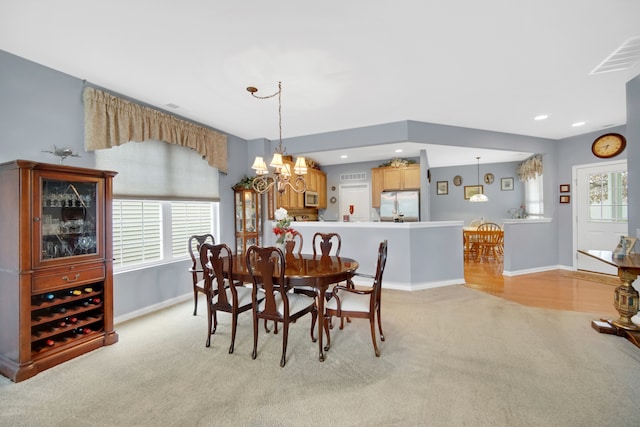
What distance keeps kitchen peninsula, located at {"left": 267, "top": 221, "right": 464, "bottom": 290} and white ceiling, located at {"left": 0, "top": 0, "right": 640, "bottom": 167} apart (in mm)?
1753

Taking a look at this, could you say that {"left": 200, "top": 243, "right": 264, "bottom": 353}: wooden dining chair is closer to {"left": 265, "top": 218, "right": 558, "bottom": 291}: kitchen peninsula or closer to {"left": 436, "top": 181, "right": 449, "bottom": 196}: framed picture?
{"left": 265, "top": 218, "right": 558, "bottom": 291}: kitchen peninsula

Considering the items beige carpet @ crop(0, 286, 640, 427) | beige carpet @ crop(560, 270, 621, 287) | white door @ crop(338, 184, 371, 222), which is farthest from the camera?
white door @ crop(338, 184, 371, 222)

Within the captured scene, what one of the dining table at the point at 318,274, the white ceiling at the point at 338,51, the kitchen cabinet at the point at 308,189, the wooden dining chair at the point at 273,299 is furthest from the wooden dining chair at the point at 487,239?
the wooden dining chair at the point at 273,299

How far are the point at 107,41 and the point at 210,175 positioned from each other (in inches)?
89.2

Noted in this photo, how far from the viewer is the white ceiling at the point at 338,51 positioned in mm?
1921

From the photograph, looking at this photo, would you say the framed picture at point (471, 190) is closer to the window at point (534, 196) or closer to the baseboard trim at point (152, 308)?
the window at point (534, 196)

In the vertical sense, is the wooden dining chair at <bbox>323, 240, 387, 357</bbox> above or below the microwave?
below

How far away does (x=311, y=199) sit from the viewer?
6574 millimetres

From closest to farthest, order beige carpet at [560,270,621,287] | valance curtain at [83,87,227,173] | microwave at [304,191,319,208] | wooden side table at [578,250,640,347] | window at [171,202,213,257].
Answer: wooden side table at [578,250,640,347] → valance curtain at [83,87,227,173] → window at [171,202,213,257] → beige carpet at [560,270,621,287] → microwave at [304,191,319,208]

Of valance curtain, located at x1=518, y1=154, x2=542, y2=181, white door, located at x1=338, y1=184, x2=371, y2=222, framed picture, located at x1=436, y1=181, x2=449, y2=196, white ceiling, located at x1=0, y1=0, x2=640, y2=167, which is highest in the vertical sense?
white ceiling, located at x1=0, y1=0, x2=640, y2=167

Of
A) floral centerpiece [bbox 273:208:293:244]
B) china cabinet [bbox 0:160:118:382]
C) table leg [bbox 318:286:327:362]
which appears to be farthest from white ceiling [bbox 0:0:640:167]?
table leg [bbox 318:286:327:362]

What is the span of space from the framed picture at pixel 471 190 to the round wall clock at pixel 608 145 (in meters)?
2.59

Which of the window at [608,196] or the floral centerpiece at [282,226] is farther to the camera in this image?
the window at [608,196]

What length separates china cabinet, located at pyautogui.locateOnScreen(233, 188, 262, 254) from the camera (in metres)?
4.71
